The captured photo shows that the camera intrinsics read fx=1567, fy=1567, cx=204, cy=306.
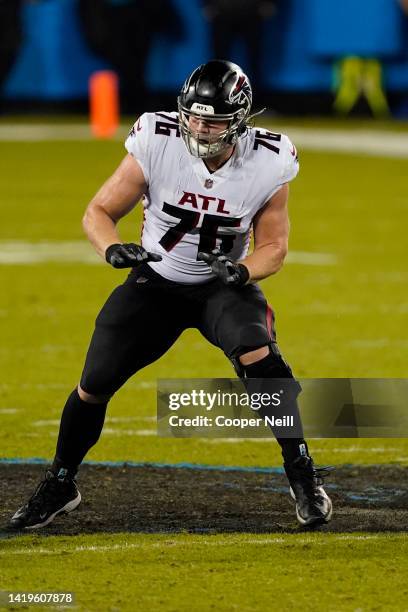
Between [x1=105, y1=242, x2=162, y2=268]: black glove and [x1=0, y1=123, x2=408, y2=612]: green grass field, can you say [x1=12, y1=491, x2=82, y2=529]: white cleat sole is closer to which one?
[x1=0, y1=123, x2=408, y2=612]: green grass field

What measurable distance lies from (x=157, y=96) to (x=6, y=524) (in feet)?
66.2

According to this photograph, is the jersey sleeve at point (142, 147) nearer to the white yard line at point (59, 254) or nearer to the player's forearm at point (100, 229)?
the player's forearm at point (100, 229)

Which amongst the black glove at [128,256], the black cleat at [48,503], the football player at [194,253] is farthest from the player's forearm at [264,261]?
the black cleat at [48,503]

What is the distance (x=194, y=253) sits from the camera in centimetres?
588

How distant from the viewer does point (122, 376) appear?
226 inches

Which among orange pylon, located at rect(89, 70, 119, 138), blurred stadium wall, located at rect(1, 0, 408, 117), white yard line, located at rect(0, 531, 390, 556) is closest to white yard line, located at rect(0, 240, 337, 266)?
white yard line, located at rect(0, 531, 390, 556)

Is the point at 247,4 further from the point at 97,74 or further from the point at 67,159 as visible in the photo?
the point at 67,159

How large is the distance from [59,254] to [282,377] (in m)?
7.58

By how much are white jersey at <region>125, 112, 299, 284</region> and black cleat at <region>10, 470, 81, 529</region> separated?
866 mm

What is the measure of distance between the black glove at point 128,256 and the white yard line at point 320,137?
598 inches

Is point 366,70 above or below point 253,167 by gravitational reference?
below

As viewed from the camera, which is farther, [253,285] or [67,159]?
[67,159]

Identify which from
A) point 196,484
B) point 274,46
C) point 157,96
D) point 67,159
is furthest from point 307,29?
point 196,484

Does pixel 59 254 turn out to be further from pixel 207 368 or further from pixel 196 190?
pixel 196 190
